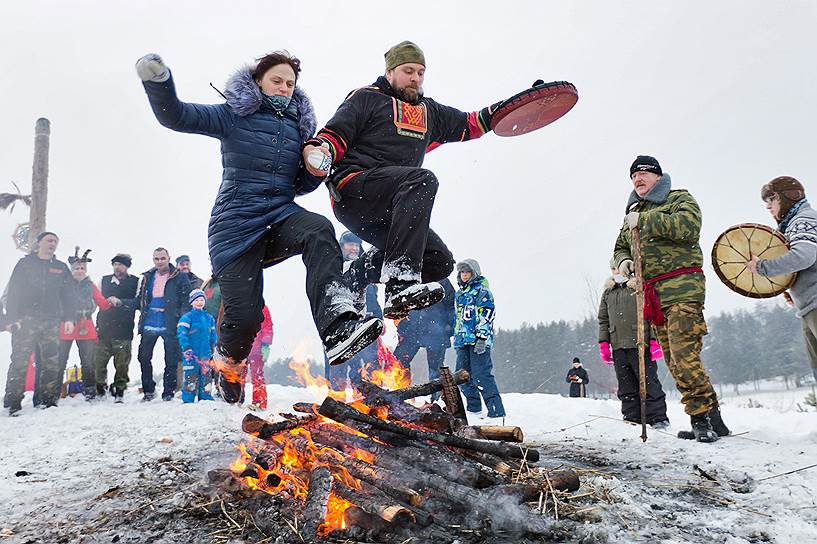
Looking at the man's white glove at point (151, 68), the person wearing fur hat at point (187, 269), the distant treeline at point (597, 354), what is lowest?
the distant treeline at point (597, 354)

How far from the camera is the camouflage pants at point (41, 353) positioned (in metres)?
6.96

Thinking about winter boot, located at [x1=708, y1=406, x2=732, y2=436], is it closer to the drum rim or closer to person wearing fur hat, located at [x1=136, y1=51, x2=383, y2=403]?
the drum rim

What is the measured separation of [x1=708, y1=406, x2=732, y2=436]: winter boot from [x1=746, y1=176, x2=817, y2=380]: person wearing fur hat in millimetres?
819

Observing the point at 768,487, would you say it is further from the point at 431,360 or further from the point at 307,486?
the point at 431,360

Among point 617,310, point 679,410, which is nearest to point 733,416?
point 679,410

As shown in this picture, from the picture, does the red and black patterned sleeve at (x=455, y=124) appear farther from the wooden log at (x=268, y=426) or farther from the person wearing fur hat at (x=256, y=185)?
the wooden log at (x=268, y=426)

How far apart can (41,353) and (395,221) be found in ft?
21.6

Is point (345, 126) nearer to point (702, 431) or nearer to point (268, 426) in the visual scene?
point (268, 426)

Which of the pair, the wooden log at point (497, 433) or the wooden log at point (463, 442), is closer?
the wooden log at point (463, 442)

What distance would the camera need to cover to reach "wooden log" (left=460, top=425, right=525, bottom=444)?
3.14m

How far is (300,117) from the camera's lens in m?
3.81

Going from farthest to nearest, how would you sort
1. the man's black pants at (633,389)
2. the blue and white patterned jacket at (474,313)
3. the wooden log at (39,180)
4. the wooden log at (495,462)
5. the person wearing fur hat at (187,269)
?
1. the wooden log at (39,180)
2. the person wearing fur hat at (187,269)
3. the blue and white patterned jacket at (474,313)
4. the man's black pants at (633,389)
5. the wooden log at (495,462)

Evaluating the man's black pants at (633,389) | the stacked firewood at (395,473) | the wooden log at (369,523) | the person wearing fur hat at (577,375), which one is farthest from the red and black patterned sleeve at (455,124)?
the person wearing fur hat at (577,375)

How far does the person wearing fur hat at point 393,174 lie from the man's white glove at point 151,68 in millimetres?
974
